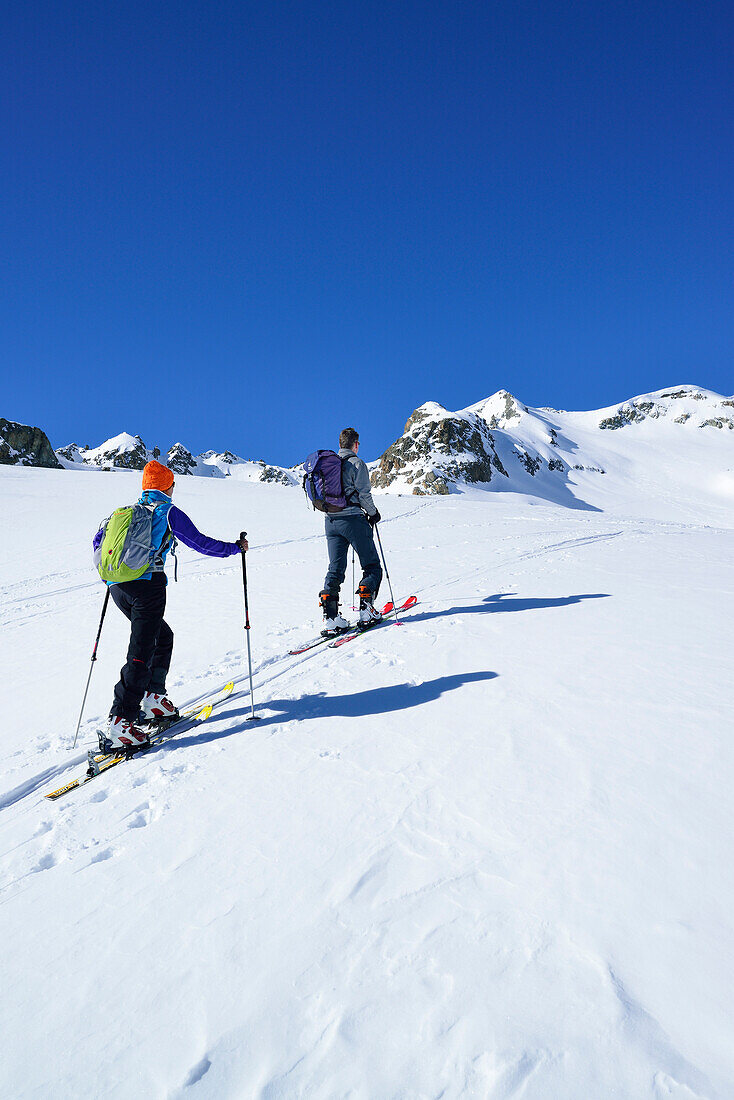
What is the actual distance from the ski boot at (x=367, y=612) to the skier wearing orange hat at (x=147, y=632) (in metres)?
2.74

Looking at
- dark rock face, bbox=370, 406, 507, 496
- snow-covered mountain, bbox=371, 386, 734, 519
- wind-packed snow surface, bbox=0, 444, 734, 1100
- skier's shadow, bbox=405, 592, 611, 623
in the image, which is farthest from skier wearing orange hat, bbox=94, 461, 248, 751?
dark rock face, bbox=370, 406, 507, 496

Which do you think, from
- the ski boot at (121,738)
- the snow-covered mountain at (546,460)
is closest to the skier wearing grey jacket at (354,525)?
the ski boot at (121,738)

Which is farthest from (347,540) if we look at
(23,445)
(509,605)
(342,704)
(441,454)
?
(23,445)

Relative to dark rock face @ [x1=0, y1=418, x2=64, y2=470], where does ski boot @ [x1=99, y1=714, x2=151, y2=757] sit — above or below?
below

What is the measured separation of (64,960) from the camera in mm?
2141

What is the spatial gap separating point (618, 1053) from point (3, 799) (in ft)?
11.9

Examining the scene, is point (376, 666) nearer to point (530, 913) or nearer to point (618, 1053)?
point (530, 913)

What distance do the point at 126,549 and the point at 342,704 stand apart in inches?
84.2

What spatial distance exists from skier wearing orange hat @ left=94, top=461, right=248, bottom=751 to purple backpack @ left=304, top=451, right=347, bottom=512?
270cm

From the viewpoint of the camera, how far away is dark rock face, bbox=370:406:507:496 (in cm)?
11938

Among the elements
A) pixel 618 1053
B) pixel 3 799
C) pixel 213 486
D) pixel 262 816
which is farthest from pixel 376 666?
pixel 213 486

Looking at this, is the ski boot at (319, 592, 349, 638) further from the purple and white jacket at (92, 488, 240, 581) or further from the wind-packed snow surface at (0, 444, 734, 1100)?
the purple and white jacket at (92, 488, 240, 581)

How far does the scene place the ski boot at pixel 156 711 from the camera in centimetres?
456

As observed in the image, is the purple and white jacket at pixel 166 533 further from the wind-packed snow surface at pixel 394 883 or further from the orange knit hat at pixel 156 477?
the wind-packed snow surface at pixel 394 883
